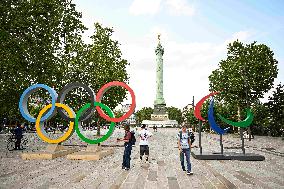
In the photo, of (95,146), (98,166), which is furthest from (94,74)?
(98,166)

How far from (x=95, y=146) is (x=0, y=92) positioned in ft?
35.1

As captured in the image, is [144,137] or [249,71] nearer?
[144,137]

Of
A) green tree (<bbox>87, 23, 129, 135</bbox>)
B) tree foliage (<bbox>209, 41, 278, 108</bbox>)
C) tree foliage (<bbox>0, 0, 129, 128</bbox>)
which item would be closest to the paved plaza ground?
tree foliage (<bbox>0, 0, 129, 128</bbox>)

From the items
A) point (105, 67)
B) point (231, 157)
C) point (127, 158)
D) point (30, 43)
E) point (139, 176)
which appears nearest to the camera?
point (139, 176)

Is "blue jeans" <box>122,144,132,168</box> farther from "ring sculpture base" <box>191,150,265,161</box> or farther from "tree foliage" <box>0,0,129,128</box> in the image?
"tree foliage" <box>0,0,129,128</box>

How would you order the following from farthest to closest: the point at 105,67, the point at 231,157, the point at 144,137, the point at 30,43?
the point at 105,67, the point at 30,43, the point at 231,157, the point at 144,137

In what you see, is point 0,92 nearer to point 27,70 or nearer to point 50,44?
point 27,70

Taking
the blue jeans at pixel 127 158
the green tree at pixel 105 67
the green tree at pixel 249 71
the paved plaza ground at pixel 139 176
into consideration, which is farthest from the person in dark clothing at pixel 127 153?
the green tree at pixel 249 71

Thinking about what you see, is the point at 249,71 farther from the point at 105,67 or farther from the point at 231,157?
the point at 231,157

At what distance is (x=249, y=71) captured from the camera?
47031 millimetres

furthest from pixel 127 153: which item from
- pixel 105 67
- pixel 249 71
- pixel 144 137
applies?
pixel 249 71

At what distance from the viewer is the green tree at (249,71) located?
46594 millimetres

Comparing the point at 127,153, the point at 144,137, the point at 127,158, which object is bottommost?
the point at 127,158

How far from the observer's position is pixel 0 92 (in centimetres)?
2436
